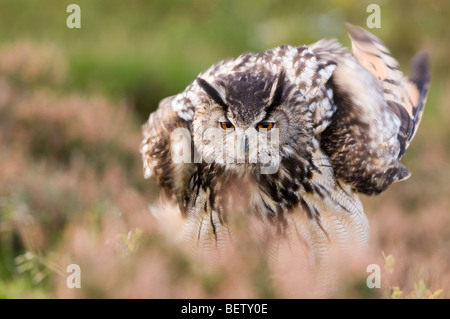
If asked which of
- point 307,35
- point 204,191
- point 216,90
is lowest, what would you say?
point 204,191

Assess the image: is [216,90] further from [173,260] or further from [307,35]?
[307,35]

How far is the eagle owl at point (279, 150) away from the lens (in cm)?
291

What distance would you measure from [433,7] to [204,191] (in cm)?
783

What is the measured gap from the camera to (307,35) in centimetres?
933

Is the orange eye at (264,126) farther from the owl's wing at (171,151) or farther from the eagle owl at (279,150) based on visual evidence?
the owl's wing at (171,151)

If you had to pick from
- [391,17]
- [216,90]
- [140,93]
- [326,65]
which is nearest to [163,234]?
[216,90]

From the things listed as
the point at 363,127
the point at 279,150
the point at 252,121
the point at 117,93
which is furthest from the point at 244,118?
the point at 117,93

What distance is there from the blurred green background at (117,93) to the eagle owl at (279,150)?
1.32 ft

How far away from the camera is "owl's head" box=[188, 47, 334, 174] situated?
9.25 ft

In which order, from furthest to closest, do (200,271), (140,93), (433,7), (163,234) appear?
(433,7) → (140,93) → (163,234) → (200,271)

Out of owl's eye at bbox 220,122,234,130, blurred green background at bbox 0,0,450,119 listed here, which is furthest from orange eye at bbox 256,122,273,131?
blurred green background at bbox 0,0,450,119

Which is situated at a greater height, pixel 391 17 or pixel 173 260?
pixel 391 17

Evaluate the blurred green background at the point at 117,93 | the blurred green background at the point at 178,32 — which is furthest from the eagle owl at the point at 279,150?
the blurred green background at the point at 178,32

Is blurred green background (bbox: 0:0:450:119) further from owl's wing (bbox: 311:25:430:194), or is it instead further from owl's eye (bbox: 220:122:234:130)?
owl's eye (bbox: 220:122:234:130)
